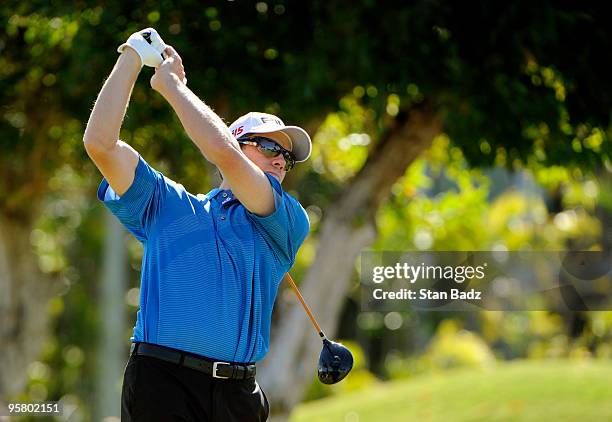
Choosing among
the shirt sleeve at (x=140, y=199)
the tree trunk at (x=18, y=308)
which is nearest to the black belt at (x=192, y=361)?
the shirt sleeve at (x=140, y=199)

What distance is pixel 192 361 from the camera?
3.69 m

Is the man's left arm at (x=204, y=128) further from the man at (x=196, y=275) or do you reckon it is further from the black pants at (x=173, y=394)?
the black pants at (x=173, y=394)

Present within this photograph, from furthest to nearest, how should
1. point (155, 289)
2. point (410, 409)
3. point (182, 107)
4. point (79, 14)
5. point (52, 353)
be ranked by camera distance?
point (52, 353) → point (410, 409) → point (79, 14) → point (155, 289) → point (182, 107)

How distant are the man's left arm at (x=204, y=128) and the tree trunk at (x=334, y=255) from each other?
5462 mm

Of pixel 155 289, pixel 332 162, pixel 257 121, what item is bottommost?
pixel 155 289

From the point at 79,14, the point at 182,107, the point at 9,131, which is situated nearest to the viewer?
the point at 182,107

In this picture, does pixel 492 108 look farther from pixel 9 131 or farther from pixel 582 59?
pixel 9 131

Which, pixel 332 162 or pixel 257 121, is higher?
pixel 332 162

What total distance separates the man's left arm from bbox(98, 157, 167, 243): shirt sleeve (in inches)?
10.1

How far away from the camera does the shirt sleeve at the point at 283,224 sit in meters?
3.76

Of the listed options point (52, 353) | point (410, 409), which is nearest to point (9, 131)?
point (410, 409)

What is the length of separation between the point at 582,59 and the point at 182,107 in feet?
14.9

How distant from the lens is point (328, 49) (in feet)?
24.5

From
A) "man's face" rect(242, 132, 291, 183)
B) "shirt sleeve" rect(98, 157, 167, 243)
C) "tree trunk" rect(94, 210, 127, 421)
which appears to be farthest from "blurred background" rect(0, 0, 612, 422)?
"shirt sleeve" rect(98, 157, 167, 243)
